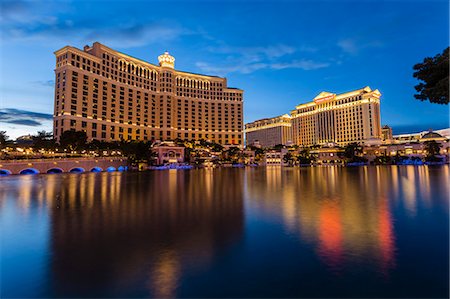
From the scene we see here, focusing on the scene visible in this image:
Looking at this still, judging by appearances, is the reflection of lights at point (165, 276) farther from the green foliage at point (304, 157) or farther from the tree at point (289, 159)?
the green foliage at point (304, 157)

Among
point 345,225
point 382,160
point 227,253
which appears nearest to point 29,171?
point 227,253

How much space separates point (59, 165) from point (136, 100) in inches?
3108

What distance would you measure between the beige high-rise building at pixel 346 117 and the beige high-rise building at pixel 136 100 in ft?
190

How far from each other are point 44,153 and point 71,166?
13.0m

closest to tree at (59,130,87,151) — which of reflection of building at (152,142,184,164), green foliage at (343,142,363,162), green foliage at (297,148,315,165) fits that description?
reflection of building at (152,142,184,164)

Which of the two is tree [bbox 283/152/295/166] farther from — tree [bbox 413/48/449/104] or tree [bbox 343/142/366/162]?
tree [bbox 413/48/449/104]

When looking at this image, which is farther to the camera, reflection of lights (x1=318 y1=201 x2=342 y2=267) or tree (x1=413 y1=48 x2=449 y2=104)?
tree (x1=413 y1=48 x2=449 y2=104)

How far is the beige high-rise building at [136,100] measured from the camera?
391ft

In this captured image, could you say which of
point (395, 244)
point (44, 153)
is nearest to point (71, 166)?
point (44, 153)

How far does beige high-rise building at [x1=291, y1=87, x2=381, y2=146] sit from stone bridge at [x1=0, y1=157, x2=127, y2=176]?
141m

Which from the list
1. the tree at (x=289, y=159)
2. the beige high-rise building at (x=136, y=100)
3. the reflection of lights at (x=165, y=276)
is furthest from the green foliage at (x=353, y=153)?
the reflection of lights at (x=165, y=276)

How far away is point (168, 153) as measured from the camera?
445 feet

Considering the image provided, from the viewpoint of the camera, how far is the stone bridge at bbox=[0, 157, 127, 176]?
69312 millimetres

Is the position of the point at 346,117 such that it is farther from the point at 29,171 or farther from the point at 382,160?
the point at 29,171
